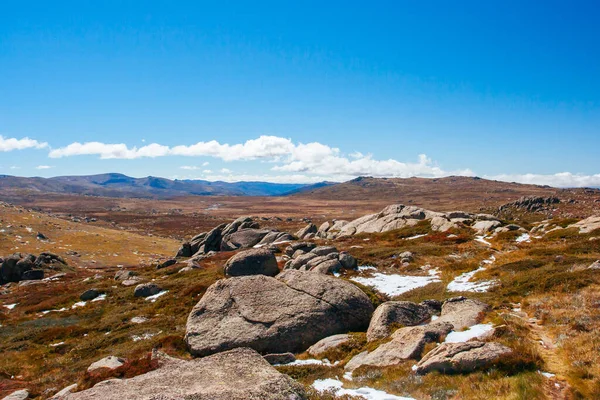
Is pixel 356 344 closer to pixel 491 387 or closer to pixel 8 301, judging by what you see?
pixel 491 387

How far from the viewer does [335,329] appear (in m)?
20.2

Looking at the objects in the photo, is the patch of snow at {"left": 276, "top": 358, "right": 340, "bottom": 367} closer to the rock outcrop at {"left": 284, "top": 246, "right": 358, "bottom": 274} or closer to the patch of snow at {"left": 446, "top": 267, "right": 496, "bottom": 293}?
the patch of snow at {"left": 446, "top": 267, "right": 496, "bottom": 293}

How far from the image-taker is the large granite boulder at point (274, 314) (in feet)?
63.6

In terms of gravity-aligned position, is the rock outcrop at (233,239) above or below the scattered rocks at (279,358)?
below

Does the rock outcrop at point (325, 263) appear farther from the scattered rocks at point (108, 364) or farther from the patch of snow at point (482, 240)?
the patch of snow at point (482, 240)

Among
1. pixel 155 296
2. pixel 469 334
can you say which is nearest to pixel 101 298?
pixel 155 296

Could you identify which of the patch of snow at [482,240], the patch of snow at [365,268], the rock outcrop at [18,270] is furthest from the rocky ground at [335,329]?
the rock outcrop at [18,270]

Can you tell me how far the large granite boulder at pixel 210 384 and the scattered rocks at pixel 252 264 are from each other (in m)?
26.2

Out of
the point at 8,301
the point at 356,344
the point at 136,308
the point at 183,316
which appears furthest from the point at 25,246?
the point at 356,344

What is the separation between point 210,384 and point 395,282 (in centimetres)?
2545

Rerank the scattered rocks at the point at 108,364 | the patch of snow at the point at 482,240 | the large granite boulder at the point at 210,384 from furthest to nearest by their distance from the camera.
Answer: the patch of snow at the point at 482,240, the scattered rocks at the point at 108,364, the large granite boulder at the point at 210,384

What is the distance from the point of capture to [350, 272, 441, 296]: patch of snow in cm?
2941

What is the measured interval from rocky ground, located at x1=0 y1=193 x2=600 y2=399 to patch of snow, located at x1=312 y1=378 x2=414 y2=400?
0.04 m

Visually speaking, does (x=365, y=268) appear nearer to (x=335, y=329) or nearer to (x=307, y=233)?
(x=335, y=329)
